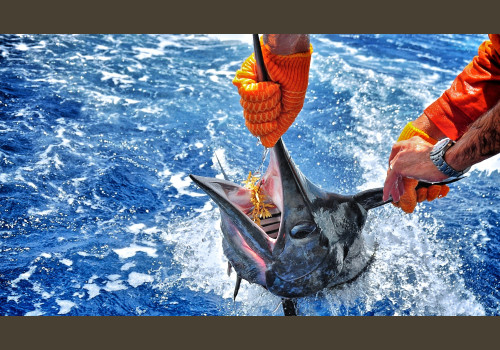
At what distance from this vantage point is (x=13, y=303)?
457 cm

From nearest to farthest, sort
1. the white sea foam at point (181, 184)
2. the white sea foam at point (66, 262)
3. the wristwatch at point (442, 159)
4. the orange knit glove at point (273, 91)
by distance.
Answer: the orange knit glove at point (273, 91), the wristwatch at point (442, 159), the white sea foam at point (66, 262), the white sea foam at point (181, 184)

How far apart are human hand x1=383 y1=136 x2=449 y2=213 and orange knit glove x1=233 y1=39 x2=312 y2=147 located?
888mm

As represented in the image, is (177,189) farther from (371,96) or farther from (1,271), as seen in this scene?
(371,96)

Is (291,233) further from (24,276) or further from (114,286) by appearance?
(24,276)

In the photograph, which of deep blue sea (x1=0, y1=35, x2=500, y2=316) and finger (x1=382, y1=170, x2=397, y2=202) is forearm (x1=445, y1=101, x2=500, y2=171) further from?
deep blue sea (x1=0, y1=35, x2=500, y2=316)

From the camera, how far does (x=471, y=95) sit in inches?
143

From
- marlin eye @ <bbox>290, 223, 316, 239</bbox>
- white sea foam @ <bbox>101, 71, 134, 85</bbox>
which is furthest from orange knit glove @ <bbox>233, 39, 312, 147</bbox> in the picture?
white sea foam @ <bbox>101, 71, 134, 85</bbox>

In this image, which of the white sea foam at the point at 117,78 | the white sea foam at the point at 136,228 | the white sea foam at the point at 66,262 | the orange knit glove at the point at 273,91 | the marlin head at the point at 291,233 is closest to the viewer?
the orange knit glove at the point at 273,91

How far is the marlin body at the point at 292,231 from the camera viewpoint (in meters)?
3.54

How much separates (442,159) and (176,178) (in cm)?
418

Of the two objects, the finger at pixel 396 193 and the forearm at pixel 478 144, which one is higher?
the forearm at pixel 478 144

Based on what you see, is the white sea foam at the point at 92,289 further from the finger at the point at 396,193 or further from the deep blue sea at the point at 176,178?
the finger at the point at 396,193

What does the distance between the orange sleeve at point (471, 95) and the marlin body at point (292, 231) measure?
795 millimetres

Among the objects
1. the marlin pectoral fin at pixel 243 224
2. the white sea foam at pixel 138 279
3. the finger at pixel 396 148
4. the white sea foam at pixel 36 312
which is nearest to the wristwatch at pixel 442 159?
the finger at pixel 396 148
